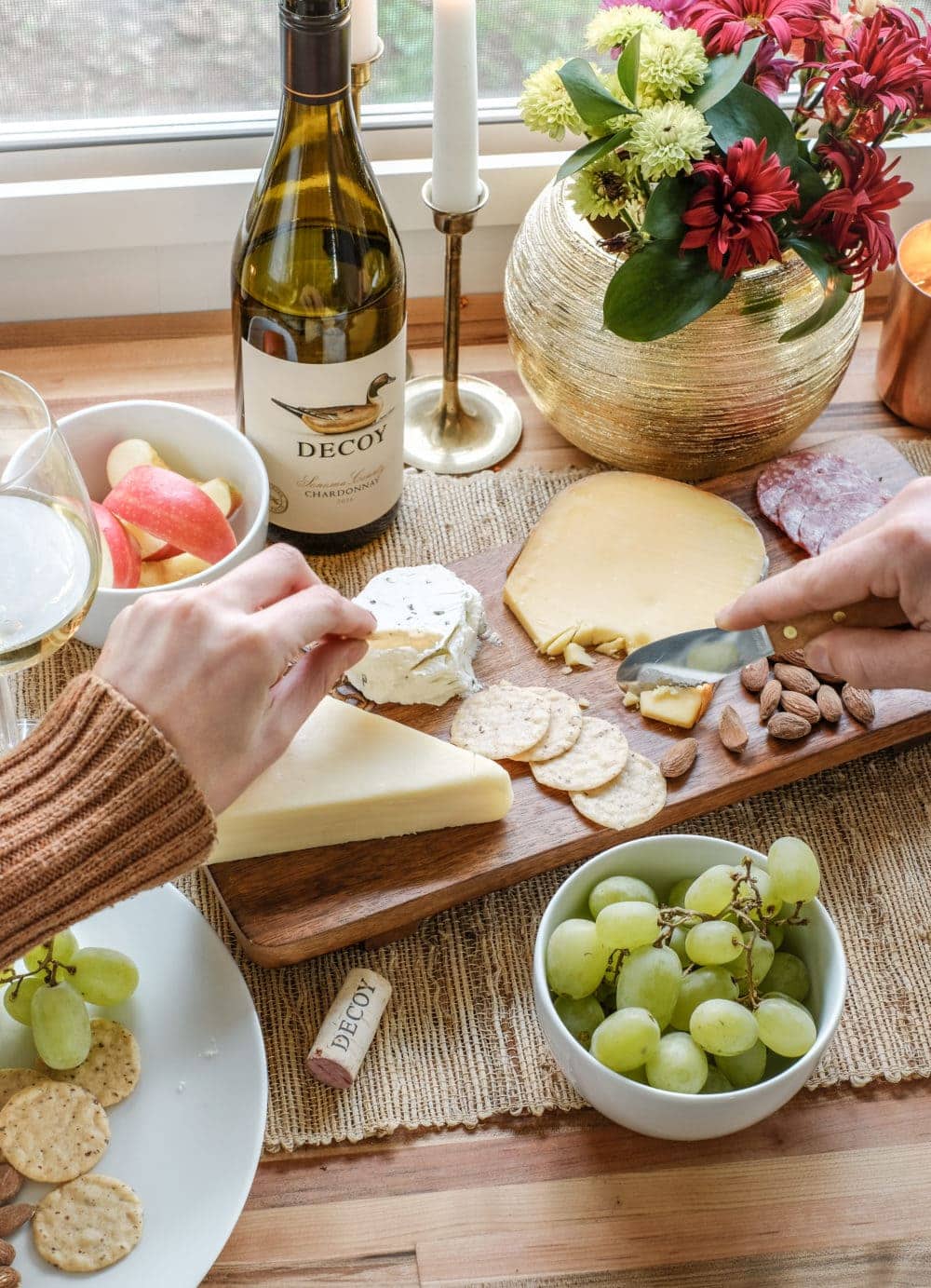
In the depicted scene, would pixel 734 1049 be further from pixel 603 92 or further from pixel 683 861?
pixel 603 92

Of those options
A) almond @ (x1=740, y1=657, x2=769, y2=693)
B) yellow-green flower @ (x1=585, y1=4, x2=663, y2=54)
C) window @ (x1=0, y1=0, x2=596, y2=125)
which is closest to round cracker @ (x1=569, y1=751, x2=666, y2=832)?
almond @ (x1=740, y1=657, x2=769, y2=693)

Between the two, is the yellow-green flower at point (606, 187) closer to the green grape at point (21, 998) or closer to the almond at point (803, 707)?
the almond at point (803, 707)

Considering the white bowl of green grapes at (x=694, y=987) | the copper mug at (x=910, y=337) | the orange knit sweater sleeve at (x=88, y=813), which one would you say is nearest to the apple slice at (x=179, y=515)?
the orange knit sweater sleeve at (x=88, y=813)

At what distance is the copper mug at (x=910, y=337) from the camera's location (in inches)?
45.4

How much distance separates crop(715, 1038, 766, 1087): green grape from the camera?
726 mm

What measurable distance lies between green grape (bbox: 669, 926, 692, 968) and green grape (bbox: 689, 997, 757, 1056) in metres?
0.05

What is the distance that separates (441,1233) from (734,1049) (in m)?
0.21

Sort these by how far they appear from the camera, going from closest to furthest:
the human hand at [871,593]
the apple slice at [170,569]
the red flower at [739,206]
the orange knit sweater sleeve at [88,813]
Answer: the orange knit sweater sleeve at [88,813], the human hand at [871,593], the red flower at [739,206], the apple slice at [170,569]

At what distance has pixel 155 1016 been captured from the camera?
785mm

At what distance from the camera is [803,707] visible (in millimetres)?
941

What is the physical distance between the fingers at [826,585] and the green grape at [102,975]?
44 cm

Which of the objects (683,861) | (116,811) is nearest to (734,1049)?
(683,861)

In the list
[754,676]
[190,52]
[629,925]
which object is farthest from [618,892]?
[190,52]

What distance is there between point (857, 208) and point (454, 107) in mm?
310
